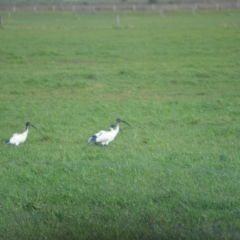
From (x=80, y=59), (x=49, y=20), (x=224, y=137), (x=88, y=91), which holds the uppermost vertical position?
(x=224, y=137)

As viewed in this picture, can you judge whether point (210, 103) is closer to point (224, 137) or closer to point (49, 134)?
point (224, 137)

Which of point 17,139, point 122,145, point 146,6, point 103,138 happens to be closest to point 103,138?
point 103,138

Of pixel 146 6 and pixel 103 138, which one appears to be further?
pixel 146 6

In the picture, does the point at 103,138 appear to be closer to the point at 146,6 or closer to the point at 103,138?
the point at 103,138

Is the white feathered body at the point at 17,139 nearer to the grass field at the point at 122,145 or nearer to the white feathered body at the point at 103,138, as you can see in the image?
the grass field at the point at 122,145

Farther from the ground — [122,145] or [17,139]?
[17,139]

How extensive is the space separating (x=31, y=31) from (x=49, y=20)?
17.1ft

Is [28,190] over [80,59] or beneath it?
over

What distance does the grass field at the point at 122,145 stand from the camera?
233 inches

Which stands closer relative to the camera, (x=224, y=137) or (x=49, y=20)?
(x=224, y=137)

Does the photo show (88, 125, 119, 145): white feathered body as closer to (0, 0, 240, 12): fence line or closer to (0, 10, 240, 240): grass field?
(0, 10, 240, 240): grass field

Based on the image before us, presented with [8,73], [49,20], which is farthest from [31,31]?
[8,73]

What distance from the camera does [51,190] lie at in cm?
677

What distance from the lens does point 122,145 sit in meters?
8.77
